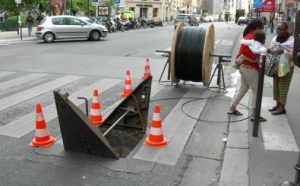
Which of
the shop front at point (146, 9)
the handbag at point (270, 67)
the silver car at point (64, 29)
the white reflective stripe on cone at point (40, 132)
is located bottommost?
the white reflective stripe on cone at point (40, 132)

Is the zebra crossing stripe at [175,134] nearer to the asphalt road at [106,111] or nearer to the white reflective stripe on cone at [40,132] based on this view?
the asphalt road at [106,111]

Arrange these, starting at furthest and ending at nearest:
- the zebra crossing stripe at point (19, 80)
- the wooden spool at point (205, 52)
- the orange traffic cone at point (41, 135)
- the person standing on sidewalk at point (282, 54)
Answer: the zebra crossing stripe at point (19, 80)
the wooden spool at point (205, 52)
the person standing on sidewalk at point (282, 54)
the orange traffic cone at point (41, 135)

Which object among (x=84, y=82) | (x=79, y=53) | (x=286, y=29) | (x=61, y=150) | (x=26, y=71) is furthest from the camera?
(x=79, y=53)

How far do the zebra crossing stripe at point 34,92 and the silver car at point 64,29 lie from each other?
11.6 meters

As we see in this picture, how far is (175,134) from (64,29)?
55.8 ft

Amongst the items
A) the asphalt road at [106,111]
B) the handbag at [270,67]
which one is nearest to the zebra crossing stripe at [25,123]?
the asphalt road at [106,111]

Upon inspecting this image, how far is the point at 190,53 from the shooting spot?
8070 mm

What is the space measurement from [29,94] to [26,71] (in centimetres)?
319

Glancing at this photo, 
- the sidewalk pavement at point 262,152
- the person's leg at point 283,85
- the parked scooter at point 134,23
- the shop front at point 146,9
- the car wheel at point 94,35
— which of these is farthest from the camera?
the shop front at point 146,9

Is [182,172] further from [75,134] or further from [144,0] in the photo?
[144,0]

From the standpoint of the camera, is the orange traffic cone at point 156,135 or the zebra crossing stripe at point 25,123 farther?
the zebra crossing stripe at point 25,123

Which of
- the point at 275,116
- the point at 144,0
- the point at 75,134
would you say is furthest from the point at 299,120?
the point at 144,0

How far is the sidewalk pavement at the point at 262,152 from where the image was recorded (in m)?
4.08

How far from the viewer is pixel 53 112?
6.66m
